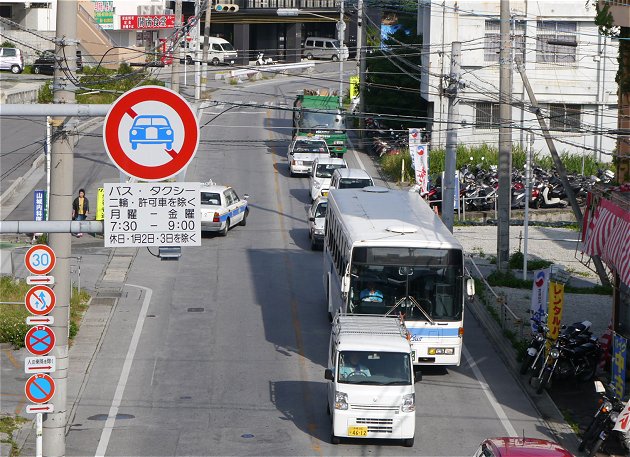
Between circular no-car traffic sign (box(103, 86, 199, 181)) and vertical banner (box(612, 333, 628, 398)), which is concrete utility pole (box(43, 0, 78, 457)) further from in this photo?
vertical banner (box(612, 333, 628, 398))

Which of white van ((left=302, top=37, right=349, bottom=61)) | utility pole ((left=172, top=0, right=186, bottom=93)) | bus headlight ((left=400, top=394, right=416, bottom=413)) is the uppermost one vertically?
white van ((left=302, top=37, right=349, bottom=61))

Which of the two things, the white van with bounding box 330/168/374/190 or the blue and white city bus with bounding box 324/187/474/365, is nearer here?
the blue and white city bus with bounding box 324/187/474/365

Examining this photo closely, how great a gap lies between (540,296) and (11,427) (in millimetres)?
10919

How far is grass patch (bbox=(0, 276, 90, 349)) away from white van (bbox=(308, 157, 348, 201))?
1383cm

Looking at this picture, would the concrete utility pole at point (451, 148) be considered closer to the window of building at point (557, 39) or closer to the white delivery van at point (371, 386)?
the white delivery van at point (371, 386)

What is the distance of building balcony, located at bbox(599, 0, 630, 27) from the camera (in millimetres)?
21906

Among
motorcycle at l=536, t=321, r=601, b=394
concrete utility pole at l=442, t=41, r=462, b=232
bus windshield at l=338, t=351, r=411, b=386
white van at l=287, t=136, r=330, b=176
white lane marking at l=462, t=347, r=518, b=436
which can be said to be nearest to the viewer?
bus windshield at l=338, t=351, r=411, b=386

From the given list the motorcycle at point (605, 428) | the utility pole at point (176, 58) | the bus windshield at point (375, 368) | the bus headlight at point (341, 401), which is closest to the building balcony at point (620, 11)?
the motorcycle at point (605, 428)

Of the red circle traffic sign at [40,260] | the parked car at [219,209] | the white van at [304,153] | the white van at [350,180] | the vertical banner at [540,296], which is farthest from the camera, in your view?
the white van at [304,153]

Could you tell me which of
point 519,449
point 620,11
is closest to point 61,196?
point 519,449

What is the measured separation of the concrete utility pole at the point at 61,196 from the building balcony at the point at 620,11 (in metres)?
13.5

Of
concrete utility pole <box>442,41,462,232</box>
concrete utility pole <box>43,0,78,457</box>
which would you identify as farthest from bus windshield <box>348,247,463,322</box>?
concrete utility pole <box>43,0,78,457</box>

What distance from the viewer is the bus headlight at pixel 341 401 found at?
691 inches

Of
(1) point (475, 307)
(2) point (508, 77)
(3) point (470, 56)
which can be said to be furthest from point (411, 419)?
(3) point (470, 56)
